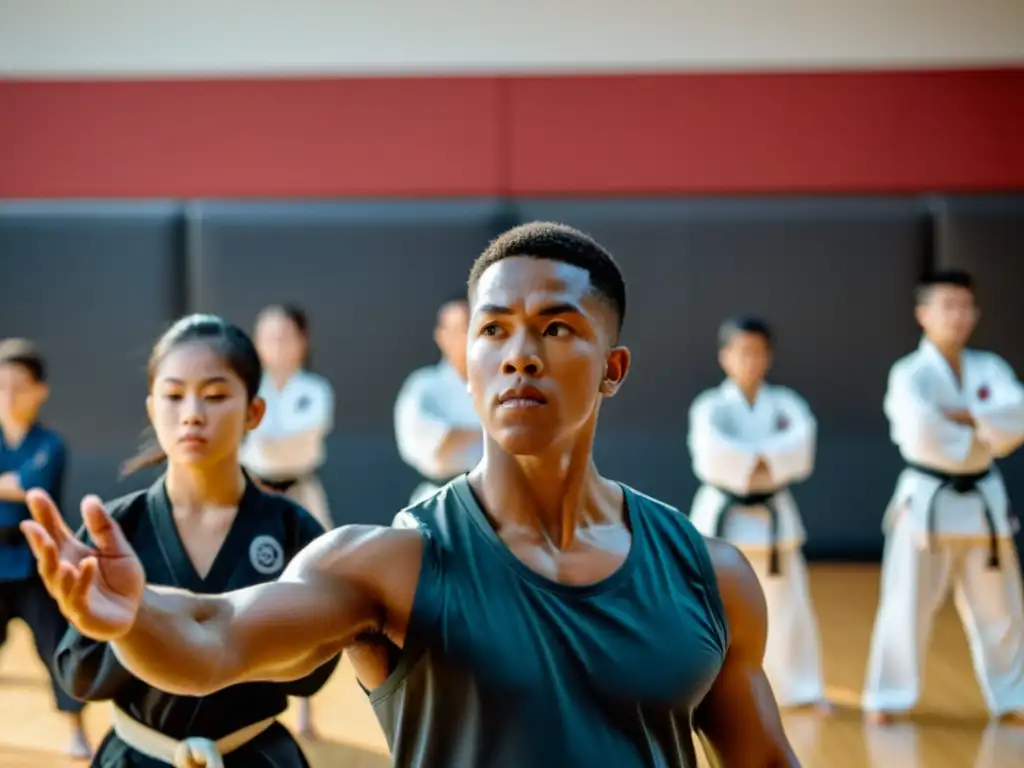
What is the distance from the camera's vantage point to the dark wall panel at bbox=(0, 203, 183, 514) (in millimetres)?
6148

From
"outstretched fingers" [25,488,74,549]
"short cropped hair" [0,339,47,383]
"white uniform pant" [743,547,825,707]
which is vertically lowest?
"white uniform pant" [743,547,825,707]

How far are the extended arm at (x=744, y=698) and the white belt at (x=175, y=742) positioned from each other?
2.78 feet

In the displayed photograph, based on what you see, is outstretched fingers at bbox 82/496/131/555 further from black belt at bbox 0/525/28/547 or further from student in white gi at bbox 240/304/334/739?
student in white gi at bbox 240/304/334/739

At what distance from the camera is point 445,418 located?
4.49 m

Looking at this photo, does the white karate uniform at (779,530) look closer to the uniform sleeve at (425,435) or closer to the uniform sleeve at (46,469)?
the uniform sleeve at (425,435)

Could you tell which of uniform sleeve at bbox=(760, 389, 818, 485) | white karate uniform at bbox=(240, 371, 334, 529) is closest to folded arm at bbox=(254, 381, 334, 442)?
white karate uniform at bbox=(240, 371, 334, 529)

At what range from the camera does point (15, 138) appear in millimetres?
6277

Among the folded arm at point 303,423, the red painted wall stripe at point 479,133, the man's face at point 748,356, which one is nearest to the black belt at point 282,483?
the folded arm at point 303,423

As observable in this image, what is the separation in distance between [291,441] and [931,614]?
2383 mm

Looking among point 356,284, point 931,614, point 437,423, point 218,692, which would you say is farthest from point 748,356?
point 356,284

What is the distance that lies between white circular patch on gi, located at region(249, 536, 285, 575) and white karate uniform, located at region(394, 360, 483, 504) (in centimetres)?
201

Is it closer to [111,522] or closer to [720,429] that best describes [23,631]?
[720,429]

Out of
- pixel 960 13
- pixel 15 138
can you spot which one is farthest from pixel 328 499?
pixel 960 13

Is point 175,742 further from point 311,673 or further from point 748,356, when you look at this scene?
point 748,356
